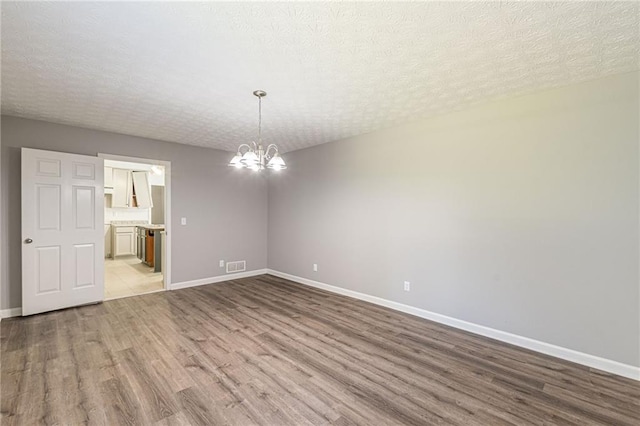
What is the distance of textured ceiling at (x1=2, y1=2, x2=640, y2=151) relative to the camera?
5.78 ft

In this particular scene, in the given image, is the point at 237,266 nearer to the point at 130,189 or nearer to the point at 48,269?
the point at 48,269

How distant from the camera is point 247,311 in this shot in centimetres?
402

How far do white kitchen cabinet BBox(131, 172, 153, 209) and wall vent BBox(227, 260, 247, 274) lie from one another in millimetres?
4667

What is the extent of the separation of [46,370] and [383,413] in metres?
2.87

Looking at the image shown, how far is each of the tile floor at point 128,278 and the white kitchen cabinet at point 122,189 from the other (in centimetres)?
166

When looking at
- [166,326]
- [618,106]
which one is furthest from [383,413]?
[618,106]

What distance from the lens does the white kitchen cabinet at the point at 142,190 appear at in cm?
856

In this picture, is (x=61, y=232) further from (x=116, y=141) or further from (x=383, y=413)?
(x=383, y=413)

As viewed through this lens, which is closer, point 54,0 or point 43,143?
point 54,0

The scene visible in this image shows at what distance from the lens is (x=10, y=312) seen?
3740mm

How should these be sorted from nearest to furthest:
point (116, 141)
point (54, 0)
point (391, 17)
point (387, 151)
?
1. point (54, 0)
2. point (391, 17)
3. point (387, 151)
4. point (116, 141)

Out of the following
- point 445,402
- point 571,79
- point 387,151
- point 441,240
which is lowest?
point 445,402

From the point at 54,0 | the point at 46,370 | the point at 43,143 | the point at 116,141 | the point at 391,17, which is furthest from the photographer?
the point at 116,141

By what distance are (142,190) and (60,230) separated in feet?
16.7
